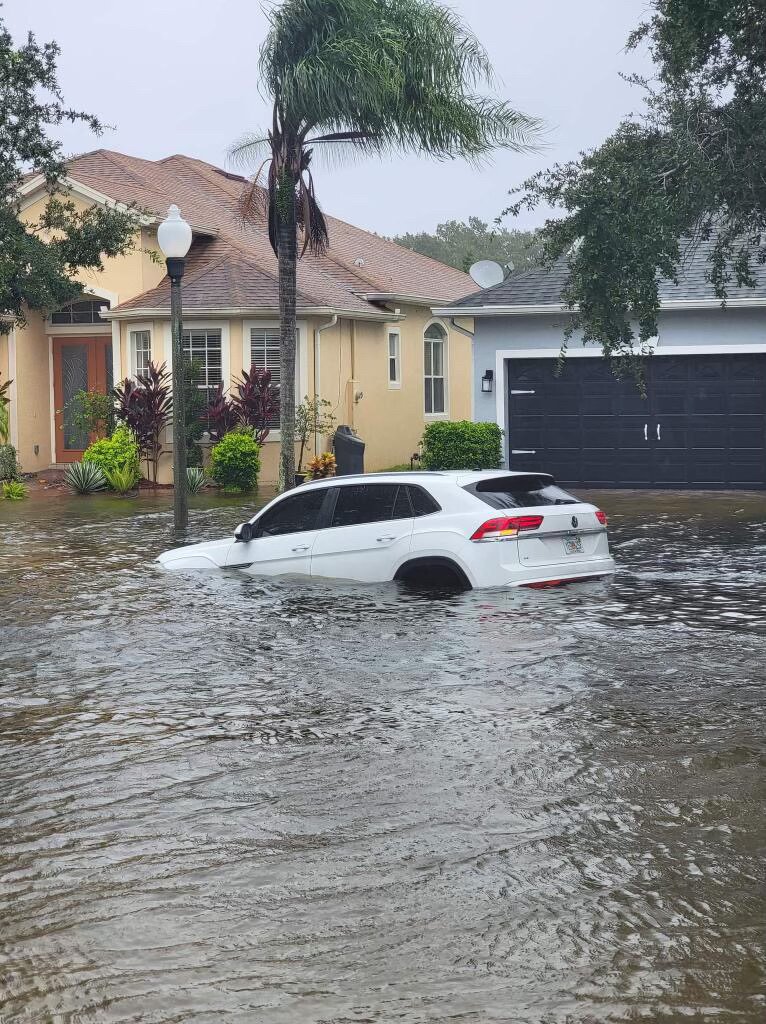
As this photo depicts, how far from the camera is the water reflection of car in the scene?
1226cm

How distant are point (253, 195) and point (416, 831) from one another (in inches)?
786

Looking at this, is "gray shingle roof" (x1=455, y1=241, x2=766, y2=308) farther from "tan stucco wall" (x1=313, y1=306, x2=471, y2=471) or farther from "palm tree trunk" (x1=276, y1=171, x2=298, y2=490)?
"tan stucco wall" (x1=313, y1=306, x2=471, y2=471)

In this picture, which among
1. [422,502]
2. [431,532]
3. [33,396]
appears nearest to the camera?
[431,532]

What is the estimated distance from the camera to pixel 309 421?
93.6 ft

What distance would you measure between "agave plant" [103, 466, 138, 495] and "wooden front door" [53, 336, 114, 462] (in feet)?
12.6

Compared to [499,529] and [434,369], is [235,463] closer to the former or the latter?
[434,369]

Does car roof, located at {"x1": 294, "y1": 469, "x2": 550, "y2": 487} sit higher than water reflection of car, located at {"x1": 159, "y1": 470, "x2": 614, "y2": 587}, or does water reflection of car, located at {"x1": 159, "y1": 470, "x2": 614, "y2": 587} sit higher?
car roof, located at {"x1": 294, "y1": 469, "x2": 550, "y2": 487}

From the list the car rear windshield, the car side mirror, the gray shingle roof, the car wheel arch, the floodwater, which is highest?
the gray shingle roof

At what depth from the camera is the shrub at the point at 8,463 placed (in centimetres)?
2561

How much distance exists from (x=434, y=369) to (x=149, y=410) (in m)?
10.6

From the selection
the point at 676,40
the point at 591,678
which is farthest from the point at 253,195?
the point at 591,678

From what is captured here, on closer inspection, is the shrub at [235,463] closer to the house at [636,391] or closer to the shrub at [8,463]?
the shrub at [8,463]

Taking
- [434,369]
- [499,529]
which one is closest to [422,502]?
[499,529]

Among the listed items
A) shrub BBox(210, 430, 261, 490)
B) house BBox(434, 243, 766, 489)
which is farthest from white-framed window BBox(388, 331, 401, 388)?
shrub BBox(210, 430, 261, 490)
